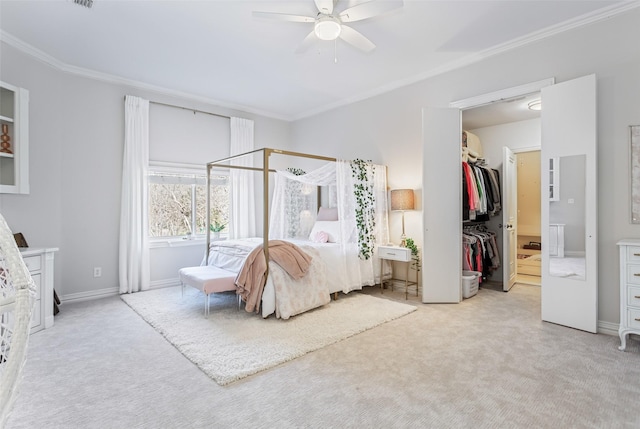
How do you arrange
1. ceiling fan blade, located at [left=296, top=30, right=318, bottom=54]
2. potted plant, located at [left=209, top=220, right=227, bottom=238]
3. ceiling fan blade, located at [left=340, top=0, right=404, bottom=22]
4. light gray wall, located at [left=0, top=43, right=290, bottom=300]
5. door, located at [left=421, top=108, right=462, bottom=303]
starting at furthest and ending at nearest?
1. potted plant, located at [left=209, top=220, right=227, bottom=238]
2. door, located at [left=421, top=108, right=462, bottom=303]
3. light gray wall, located at [left=0, top=43, right=290, bottom=300]
4. ceiling fan blade, located at [left=296, top=30, right=318, bottom=54]
5. ceiling fan blade, located at [left=340, top=0, right=404, bottom=22]

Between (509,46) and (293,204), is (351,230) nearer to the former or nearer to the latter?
(293,204)

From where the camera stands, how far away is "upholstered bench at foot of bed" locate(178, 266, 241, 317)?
3.50m

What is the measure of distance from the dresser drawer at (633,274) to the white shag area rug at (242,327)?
6.38ft

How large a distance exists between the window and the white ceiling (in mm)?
1400

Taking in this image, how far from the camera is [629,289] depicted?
105 inches

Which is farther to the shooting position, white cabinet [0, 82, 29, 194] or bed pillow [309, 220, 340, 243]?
bed pillow [309, 220, 340, 243]

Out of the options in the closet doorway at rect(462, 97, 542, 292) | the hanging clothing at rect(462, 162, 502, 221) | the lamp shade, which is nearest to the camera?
the hanging clothing at rect(462, 162, 502, 221)

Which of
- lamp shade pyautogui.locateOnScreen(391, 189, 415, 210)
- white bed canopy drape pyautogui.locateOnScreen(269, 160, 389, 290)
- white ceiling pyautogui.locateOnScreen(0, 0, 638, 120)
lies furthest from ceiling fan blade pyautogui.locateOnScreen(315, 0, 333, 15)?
lamp shade pyautogui.locateOnScreen(391, 189, 415, 210)

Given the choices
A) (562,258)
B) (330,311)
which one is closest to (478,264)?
(562,258)

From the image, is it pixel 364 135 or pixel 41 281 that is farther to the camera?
pixel 364 135

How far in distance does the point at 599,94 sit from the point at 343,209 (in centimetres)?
Answer: 287

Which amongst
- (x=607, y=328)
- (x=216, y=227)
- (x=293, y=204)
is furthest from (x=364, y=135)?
(x=607, y=328)

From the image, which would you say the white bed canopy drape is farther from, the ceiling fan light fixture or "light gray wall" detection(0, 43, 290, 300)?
"light gray wall" detection(0, 43, 290, 300)

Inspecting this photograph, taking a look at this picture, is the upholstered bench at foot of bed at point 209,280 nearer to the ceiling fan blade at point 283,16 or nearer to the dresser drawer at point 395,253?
the dresser drawer at point 395,253
